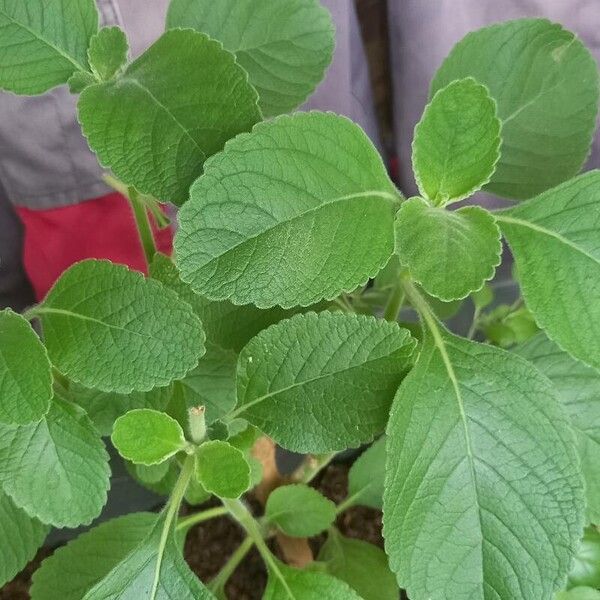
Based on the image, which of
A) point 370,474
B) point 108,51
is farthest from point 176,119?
point 370,474

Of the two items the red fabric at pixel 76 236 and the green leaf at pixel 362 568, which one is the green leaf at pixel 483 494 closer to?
the green leaf at pixel 362 568

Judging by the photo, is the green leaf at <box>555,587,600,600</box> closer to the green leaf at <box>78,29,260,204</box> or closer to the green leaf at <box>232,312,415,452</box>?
the green leaf at <box>232,312,415,452</box>

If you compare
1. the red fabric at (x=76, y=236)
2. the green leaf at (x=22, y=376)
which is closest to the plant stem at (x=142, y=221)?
the green leaf at (x=22, y=376)

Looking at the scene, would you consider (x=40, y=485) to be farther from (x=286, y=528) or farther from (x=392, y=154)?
(x=392, y=154)

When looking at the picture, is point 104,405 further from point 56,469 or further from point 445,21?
point 445,21

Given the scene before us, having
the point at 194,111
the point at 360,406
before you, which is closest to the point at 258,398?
the point at 360,406

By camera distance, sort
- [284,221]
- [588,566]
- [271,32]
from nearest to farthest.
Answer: [284,221], [271,32], [588,566]
